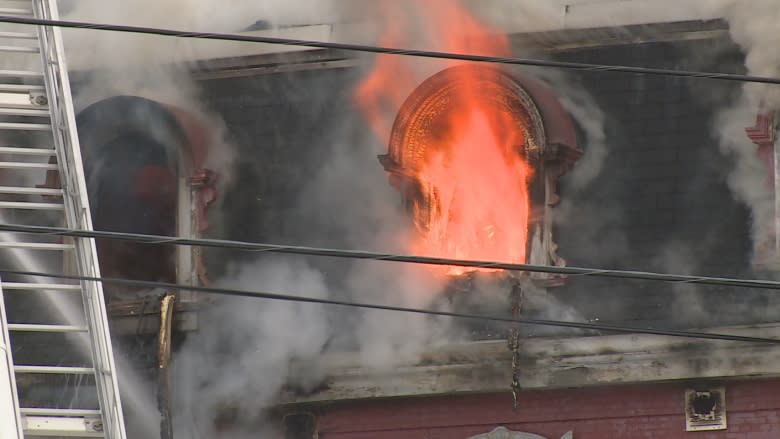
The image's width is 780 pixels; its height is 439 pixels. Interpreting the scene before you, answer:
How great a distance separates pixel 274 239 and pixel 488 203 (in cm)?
182

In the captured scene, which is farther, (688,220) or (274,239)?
(274,239)

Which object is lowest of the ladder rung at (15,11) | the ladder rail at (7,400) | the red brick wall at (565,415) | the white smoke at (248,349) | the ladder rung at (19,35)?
the ladder rail at (7,400)

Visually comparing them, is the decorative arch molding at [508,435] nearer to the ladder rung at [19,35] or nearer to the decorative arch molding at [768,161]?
the decorative arch molding at [768,161]

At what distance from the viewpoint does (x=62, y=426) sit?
11359 millimetres

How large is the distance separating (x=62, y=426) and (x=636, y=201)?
5.04m

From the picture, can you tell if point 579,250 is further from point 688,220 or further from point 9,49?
point 9,49

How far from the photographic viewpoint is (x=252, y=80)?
15.3 metres

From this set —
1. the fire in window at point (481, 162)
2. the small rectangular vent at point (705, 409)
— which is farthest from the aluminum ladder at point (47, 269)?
the small rectangular vent at point (705, 409)

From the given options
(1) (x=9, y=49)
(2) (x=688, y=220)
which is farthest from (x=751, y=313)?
(1) (x=9, y=49)

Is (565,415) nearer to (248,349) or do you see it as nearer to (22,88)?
(248,349)

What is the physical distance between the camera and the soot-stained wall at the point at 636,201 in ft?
45.0

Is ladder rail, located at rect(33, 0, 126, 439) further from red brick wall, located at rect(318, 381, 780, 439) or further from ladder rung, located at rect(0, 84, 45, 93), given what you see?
red brick wall, located at rect(318, 381, 780, 439)

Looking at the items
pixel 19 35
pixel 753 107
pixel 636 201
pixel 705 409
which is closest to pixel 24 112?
pixel 19 35

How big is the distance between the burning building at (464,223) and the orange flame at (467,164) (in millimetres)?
18
